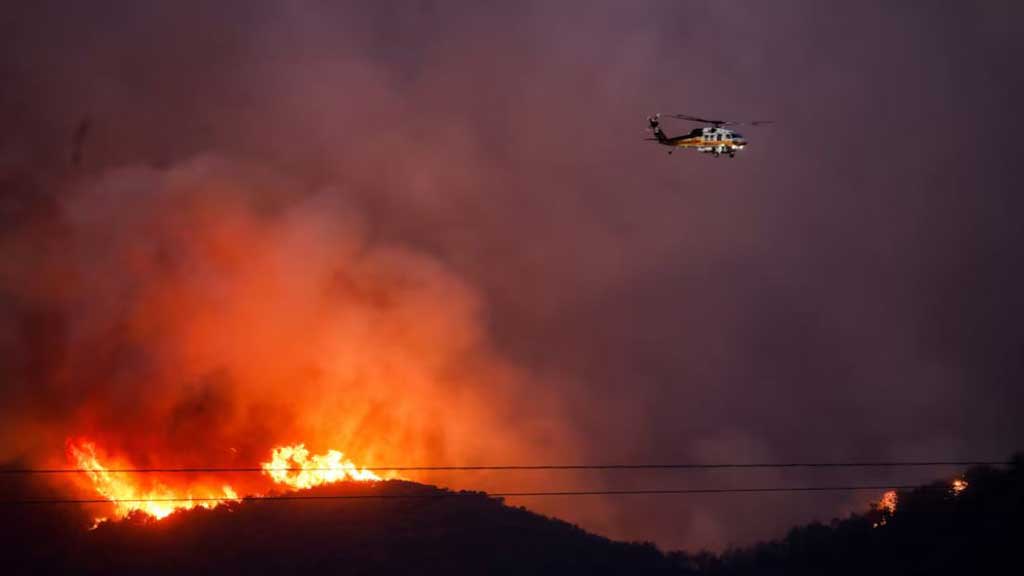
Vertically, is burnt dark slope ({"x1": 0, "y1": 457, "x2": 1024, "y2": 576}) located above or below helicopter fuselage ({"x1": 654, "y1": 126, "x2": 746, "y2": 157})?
below

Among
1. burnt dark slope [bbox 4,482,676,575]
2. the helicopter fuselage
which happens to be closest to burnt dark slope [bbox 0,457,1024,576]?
burnt dark slope [bbox 4,482,676,575]

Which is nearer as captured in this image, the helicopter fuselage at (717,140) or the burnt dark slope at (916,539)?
the helicopter fuselage at (717,140)

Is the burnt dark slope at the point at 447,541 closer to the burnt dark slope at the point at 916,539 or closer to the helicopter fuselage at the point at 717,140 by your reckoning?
the burnt dark slope at the point at 916,539

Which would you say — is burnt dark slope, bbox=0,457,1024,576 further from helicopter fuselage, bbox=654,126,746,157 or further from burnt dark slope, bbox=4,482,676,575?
helicopter fuselage, bbox=654,126,746,157

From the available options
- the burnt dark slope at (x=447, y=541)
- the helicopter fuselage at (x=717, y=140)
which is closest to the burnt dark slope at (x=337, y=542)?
the burnt dark slope at (x=447, y=541)

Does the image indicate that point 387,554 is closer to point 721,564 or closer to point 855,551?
point 721,564

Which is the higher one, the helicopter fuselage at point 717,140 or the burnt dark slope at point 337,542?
the helicopter fuselage at point 717,140

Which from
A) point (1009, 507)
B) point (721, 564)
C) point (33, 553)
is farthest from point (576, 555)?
point (33, 553)

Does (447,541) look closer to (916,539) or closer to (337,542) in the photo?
(337,542)

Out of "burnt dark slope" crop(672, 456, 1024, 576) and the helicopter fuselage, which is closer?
the helicopter fuselage

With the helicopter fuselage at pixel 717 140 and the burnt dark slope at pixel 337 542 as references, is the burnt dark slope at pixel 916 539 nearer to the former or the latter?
the burnt dark slope at pixel 337 542

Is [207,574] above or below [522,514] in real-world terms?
below
